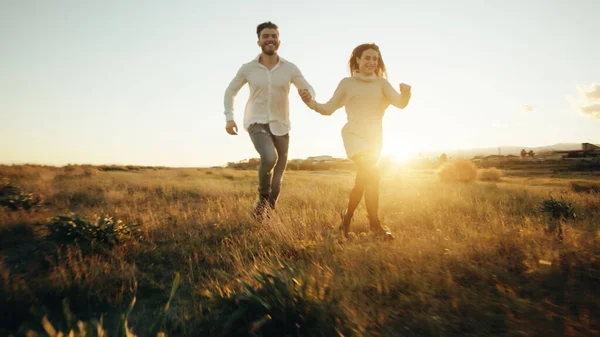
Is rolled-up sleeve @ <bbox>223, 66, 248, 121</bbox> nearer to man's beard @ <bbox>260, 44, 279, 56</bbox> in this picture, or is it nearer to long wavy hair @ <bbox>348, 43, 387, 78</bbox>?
man's beard @ <bbox>260, 44, 279, 56</bbox>

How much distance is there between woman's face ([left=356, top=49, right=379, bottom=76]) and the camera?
441 cm

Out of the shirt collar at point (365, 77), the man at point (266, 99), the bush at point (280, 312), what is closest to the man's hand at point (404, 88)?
the shirt collar at point (365, 77)

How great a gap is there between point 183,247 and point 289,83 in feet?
10.4

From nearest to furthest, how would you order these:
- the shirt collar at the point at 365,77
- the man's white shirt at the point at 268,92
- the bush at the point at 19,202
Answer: the shirt collar at the point at 365,77
the man's white shirt at the point at 268,92
the bush at the point at 19,202

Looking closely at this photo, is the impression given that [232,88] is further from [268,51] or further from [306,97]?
[306,97]

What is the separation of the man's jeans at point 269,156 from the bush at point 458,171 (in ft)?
72.9

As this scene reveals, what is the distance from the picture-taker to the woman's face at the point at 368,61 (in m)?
4.41

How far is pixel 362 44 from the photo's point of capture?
4.70 meters

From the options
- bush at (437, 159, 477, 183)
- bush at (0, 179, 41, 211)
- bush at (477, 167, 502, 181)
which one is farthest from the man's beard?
bush at (477, 167, 502, 181)

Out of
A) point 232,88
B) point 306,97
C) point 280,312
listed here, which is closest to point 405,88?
point 306,97

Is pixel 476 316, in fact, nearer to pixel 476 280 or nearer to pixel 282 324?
pixel 476 280

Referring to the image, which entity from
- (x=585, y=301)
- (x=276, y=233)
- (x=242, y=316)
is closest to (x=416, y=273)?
(x=585, y=301)

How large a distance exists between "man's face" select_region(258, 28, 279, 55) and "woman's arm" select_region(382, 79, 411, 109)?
6.36ft

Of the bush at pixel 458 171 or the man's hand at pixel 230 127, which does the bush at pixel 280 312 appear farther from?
the bush at pixel 458 171
